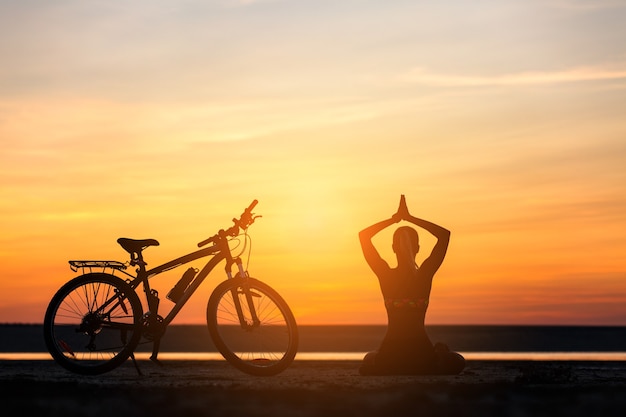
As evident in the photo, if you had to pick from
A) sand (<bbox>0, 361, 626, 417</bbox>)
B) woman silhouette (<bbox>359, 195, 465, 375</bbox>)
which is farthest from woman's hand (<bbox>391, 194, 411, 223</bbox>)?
sand (<bbox>0, 361, 626, 417</bbox>)

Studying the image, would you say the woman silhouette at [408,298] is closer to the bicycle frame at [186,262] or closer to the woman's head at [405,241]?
the woman's head at [405,241]

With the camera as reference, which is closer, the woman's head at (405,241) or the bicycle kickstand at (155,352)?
the woman's head at (405,241)

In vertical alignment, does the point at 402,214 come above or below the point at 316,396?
above

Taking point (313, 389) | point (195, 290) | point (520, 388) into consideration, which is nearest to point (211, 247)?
point (195, 290)

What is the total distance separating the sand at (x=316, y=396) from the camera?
8.34 metres

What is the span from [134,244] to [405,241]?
11.4ft

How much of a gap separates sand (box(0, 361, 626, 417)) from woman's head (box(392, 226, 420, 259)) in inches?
58.4

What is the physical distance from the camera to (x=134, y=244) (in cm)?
1179

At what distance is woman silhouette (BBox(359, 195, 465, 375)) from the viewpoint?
428 inches

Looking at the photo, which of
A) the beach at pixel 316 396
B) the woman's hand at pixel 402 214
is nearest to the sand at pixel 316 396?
the beach at pixel 316 396

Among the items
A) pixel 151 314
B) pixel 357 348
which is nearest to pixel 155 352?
pixel 151 314

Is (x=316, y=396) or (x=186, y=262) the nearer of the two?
(x=316, y=396)

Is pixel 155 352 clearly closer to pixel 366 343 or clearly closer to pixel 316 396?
pixel 316 396

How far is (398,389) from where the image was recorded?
358 inches
